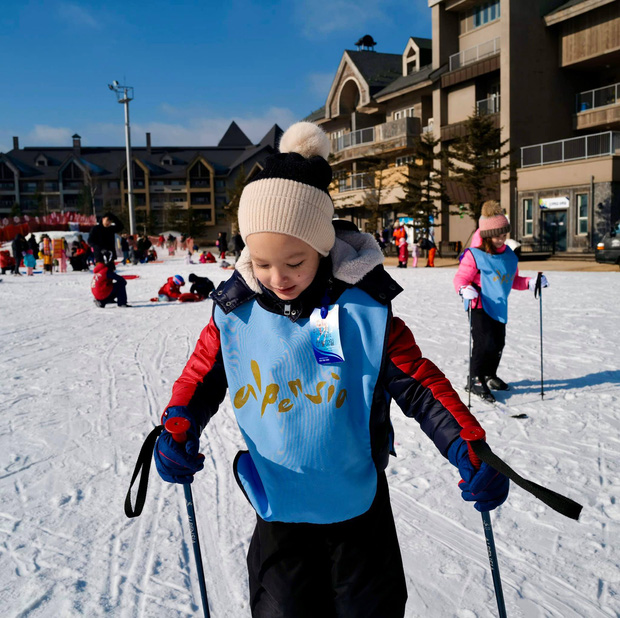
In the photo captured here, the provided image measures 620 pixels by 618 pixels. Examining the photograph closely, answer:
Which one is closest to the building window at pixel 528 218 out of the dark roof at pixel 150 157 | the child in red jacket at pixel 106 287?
the child in red jacket at pixel 106 287

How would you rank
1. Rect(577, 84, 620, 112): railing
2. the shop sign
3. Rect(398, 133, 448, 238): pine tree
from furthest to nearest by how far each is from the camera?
Result: Rect(398, 133, 448, 238): pine tree → Rect(577, 84, 620, 112): railing → the shop sign

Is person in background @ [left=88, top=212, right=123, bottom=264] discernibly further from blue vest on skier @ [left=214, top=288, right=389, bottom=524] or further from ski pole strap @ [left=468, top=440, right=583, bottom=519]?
ski pole strap @ [left=468, top=440, right=583, bottom=519]

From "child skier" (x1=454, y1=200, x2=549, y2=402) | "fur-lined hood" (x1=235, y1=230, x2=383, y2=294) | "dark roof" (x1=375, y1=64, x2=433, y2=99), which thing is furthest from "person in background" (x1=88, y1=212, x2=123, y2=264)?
"dark roof" (x1=375, y1=64, x2=433, y2=99)

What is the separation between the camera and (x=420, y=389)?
5.37 ft

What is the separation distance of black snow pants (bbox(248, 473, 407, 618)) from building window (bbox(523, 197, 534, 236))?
26935 millimetres

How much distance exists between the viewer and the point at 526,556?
2.78 metres

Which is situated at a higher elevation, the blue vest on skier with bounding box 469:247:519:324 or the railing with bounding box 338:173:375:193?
the railing with bounding box 338:173:375:193

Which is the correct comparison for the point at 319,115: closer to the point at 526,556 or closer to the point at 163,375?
the point at 163,375

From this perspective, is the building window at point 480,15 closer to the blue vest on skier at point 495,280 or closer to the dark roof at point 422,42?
the dark roof at point 422,42

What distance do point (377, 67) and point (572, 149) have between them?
21293mm

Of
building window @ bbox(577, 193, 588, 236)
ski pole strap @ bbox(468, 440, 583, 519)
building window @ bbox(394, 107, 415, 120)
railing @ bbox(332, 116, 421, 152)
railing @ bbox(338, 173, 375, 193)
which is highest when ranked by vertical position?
building window @ bbox(394, 107, 415, 120)

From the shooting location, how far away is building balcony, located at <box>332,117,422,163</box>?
35.3 metres

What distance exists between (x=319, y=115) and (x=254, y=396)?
48079mm

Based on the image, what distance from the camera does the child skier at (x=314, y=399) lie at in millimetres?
1634
